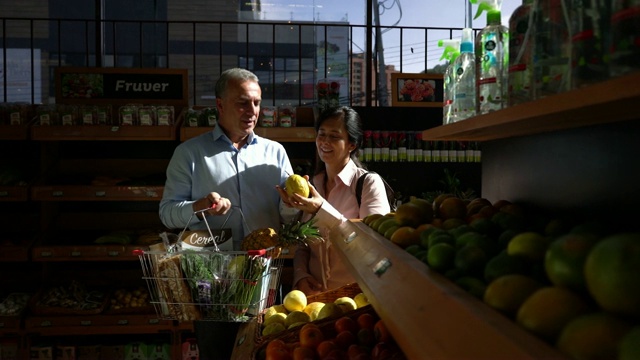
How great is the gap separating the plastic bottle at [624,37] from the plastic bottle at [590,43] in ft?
0.08

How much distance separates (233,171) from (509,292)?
2246 mm

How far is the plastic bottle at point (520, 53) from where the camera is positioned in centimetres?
125

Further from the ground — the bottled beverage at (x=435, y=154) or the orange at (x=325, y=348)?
the bottled beverage at (x=435, y=154)

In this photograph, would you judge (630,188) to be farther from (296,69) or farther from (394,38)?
(296,69)

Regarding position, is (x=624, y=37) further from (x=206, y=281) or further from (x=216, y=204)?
(x=216, y=204)

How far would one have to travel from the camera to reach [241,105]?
2986 millimetres

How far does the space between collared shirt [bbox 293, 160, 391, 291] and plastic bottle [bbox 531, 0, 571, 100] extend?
73.6 inches

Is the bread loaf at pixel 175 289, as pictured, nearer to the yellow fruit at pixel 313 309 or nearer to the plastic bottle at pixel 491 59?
the yellow fruit at pixel 313 309

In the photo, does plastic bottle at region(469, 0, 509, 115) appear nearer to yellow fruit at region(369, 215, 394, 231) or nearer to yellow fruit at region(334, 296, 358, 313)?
yellow fruit at region(369, 215, 394, 231)

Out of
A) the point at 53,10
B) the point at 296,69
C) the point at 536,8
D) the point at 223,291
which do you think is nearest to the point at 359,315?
the point at 223,291

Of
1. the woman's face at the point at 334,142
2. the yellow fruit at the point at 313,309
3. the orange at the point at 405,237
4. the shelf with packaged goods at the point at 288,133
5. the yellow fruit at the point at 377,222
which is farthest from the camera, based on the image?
the shelf with packaged goods at the point at 288,133

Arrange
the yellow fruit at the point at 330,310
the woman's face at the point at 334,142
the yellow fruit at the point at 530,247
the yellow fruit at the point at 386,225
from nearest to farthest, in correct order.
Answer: the yellow fruit at the point at 530,247, the yellow fruit at the point at 386,225, the yellow fruit at the point at 330,310, the woman's face at the point at 334,142

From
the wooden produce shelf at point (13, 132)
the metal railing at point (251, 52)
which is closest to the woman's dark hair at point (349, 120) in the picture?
the wooden produce shelf at point (13, 132)

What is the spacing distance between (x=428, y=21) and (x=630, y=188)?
603 cm
